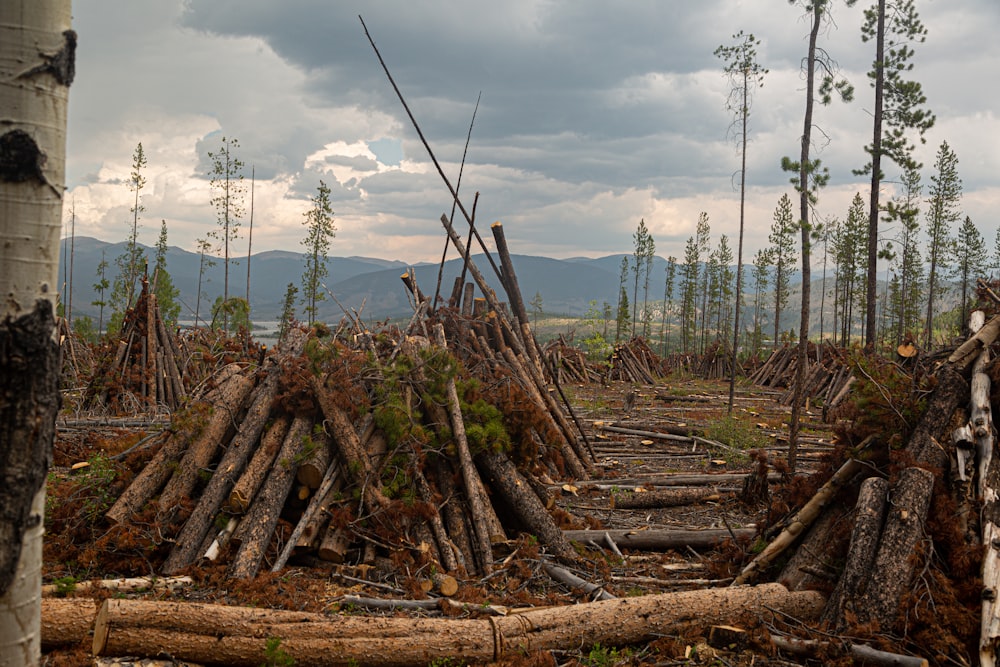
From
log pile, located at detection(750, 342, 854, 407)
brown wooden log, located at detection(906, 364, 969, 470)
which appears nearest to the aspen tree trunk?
brown wooden log, located at detection(906, 364, 969, 470)

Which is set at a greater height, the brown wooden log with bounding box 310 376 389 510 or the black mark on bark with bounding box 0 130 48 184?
the black mark on bark with bounding box 0 130 48 184

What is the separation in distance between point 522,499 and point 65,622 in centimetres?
394

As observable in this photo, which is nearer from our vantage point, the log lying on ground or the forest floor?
the log lying on ground

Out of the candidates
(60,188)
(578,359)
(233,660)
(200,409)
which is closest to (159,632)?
(233,660)

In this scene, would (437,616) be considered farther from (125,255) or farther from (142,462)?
(125,255)

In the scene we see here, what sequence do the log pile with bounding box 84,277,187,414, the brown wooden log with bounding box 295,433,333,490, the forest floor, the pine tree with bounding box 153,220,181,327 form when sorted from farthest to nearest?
the pine tree with bounding box 153,220,181,327 < the log pile with bounding box 84,277,187,414 < the brown wooden log with bounding box 295,433,333,490 < the forest floor

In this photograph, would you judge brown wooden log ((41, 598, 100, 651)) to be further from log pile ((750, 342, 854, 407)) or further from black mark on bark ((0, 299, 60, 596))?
log pile ((750, 342, 854, 407))

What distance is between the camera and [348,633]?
4.67 m

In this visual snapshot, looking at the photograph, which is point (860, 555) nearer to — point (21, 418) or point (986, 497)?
point (986, 497)

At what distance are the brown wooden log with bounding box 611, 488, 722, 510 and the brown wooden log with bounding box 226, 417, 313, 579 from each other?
13.6ft

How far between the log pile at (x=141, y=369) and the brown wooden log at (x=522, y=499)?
354 inches

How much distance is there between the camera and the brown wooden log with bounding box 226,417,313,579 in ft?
19.2

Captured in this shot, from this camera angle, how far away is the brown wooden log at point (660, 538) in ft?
23.9

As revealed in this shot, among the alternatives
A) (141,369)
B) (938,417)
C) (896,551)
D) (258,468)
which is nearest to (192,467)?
(258,468)
